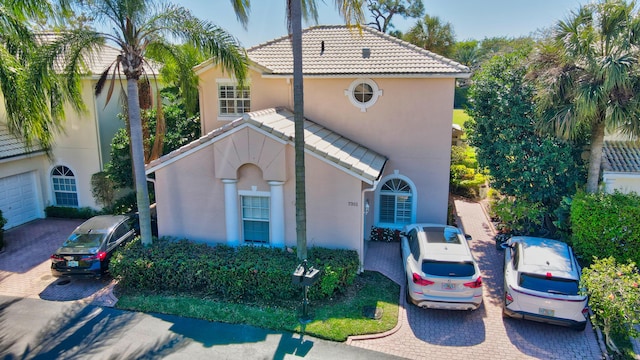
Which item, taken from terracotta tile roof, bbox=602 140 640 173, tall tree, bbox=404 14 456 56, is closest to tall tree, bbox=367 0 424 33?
tall tree, bbox=404 14 456 56

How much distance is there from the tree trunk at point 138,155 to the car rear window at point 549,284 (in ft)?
36.8

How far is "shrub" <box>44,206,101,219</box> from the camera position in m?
20.3

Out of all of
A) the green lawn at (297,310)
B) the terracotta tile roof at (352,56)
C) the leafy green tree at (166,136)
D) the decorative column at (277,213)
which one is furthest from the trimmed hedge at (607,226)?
the leafy green tree at (166,136)

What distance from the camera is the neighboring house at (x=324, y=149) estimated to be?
14047mm

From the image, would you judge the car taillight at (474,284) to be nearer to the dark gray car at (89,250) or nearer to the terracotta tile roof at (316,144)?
the terracotta tile roof at (316,144)

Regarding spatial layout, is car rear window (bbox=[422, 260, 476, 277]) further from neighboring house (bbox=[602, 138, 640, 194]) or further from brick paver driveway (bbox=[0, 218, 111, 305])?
brick paver driveway (bbox=[0, 218, 111, 305])

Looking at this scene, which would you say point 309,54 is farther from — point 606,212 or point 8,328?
point 8,328

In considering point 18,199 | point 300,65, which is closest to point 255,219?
point 300,65

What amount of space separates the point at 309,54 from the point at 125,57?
7487 mm

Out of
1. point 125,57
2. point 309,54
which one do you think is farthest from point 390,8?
point 125,57

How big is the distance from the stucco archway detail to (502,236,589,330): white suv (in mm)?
7198

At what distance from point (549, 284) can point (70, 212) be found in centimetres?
1944

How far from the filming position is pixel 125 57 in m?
13.3

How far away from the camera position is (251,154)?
46.1 ft
